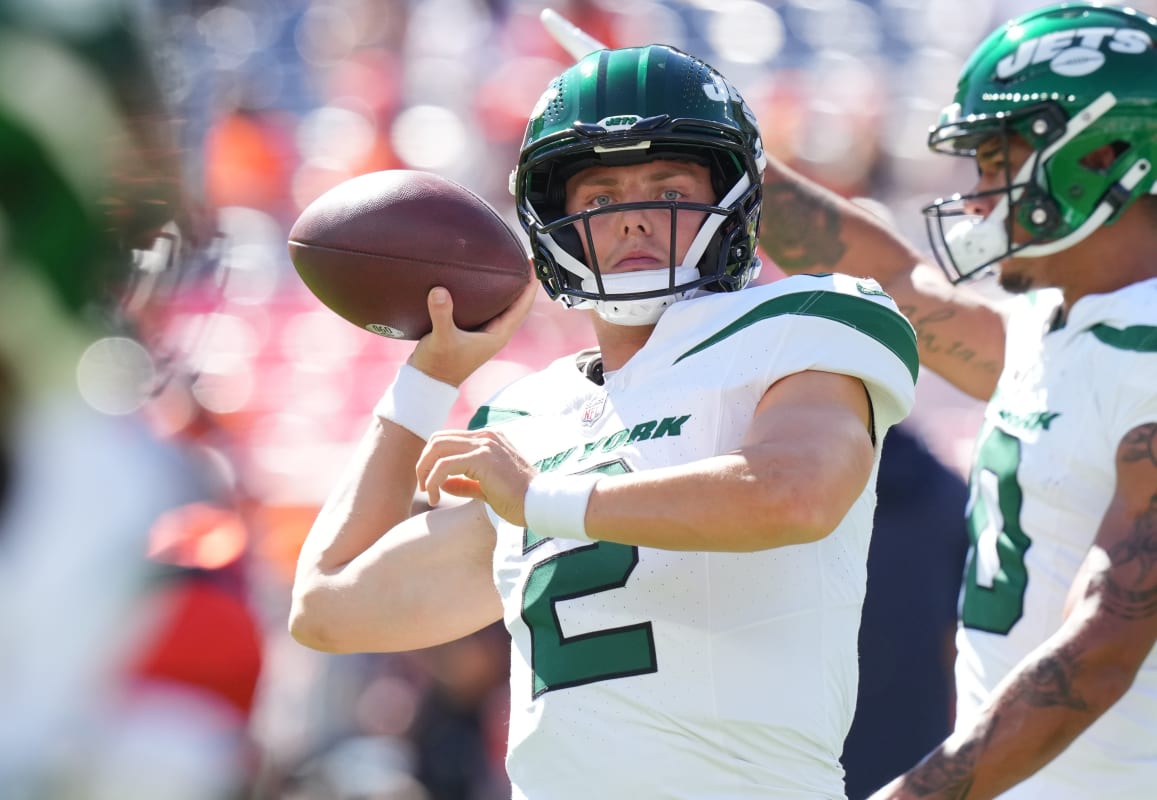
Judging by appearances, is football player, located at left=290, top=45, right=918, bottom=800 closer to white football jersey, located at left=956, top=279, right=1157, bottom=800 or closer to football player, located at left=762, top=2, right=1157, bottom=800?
football player, located at left=762, top=2, right=1157, bottom=800

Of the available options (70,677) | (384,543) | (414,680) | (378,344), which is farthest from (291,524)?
(70,677)

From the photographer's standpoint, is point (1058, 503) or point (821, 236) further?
point (821, 236)

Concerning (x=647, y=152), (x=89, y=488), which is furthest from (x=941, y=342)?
(x=89, y=488)

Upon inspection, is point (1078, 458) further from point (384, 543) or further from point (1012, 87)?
point (384, 543)

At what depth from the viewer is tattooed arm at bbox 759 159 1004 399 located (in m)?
3.39

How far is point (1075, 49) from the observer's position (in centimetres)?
312

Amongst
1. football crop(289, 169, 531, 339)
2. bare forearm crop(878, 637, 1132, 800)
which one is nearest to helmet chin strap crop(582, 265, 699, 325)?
football crop(289, 169, 531, 339)

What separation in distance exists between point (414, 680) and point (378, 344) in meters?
3.53

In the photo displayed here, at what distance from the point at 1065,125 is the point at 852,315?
1262 mm

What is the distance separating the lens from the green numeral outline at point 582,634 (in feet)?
6.75

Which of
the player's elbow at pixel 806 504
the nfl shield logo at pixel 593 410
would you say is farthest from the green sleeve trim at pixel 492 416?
the player's elbow at pixel 806 504

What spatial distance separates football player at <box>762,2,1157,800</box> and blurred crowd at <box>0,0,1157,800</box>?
2.33 feet

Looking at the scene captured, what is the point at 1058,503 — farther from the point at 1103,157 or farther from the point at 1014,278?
the point at 1103,157

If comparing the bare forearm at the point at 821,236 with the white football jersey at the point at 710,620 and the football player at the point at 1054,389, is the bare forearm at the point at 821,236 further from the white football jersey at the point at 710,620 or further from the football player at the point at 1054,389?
the white football jersey at the point at 710,620
